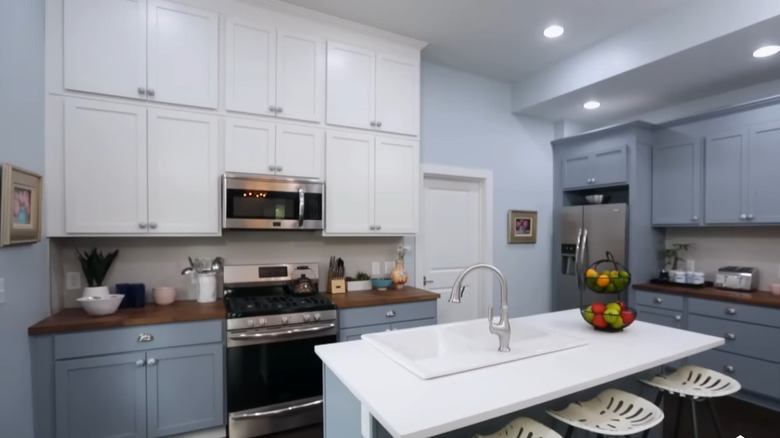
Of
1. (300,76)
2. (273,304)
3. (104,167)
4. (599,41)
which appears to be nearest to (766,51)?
(599,41)

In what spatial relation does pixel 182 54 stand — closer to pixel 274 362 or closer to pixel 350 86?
pixel 350 86

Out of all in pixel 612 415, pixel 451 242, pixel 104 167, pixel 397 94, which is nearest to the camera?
pixel 612 415

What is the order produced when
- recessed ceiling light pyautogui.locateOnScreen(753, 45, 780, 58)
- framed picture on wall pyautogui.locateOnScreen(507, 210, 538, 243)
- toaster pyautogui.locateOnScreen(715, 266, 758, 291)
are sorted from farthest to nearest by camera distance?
framed picture on wall pyautogui.locateOnScreen(507, 210, 538, 243) → toaster pyautogui.locateOnScreen(715, 266, 758, 291) → recessed ceiling light pyautogui.locateOnScreen(753, 45, 780, 58)

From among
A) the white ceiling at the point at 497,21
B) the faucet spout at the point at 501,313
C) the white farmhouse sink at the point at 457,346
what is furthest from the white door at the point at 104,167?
the faucet spout at the point at 501,313

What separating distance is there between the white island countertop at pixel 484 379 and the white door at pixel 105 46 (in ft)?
6.86

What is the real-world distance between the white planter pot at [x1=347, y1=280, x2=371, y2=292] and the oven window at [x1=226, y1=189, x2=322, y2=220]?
69cm

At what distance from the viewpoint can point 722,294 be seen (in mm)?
3062

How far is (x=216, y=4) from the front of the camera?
2.50 meters

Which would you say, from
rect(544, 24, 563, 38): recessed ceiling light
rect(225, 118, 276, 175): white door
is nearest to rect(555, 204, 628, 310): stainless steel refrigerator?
rect(544, 24, 563, 38): recessed ceiling light

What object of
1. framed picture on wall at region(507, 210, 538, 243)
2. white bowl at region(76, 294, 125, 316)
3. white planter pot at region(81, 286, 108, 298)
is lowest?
white bowl at region(76, 294, 125, 316)

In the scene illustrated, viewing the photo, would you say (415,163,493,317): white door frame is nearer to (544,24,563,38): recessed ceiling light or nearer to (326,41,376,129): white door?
(326,41,376,129): white door

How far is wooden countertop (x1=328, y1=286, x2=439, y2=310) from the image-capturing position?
8.77 feet

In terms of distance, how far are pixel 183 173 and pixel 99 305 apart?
0.92 m

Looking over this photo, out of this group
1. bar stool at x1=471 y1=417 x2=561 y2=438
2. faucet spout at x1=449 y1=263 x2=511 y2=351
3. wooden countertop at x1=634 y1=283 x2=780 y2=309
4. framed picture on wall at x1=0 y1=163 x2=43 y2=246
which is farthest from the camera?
wooden countertop at x1=634 y1=283 x2=780 y2=309
